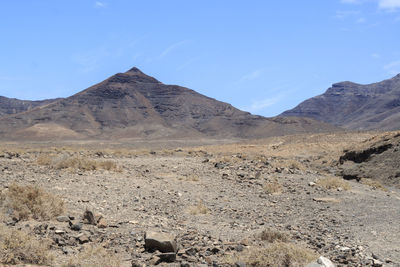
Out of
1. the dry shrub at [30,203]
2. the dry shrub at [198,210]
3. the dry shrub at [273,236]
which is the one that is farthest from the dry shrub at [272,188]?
the dry shrub at [30,203]

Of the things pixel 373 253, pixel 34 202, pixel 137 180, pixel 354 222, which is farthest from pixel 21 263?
pixel 137 180

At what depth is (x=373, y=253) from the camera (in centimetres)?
678

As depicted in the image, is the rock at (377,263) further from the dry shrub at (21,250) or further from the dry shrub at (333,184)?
the dry shrub at (333,184)

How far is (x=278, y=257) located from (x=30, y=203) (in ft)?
17.2

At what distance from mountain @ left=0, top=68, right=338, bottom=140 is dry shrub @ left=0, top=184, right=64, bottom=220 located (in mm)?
114427

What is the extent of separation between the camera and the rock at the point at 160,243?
21.2 ft

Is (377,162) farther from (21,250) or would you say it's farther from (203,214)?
(21,250)

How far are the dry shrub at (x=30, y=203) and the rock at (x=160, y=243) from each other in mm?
2492

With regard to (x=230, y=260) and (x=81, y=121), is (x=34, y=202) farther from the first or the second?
(x=81, y=121)

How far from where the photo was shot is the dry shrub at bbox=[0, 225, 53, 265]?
5617mm

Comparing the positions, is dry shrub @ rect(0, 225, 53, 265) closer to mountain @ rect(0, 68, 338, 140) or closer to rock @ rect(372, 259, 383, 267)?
rock @ rect(372, 259, 383, 267)

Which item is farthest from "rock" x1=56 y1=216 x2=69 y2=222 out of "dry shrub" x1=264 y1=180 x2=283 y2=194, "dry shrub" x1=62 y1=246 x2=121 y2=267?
"dry shrub" x1=264 y1=180 x2=283 y2=194

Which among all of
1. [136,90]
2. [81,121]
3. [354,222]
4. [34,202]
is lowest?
[354,222]

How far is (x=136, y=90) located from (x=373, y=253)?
160841 millimetres
